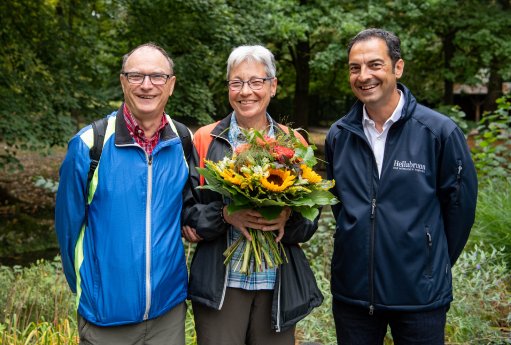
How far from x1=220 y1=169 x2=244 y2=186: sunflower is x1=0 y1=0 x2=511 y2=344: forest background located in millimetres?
1235

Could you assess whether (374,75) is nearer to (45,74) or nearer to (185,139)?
(185,139)

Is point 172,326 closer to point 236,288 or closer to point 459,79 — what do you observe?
point 236,288

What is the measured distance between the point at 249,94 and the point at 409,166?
97 centimetres

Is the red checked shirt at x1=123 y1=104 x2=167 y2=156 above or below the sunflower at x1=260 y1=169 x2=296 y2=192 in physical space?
above

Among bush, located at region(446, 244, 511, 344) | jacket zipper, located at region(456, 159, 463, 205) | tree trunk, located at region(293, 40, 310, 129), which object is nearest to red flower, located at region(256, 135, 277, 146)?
jacket zipper, located at region(456, 159, 463, 205)

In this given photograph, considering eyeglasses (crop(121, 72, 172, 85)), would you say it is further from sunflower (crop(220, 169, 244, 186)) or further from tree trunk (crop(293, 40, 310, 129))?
tree trunk (crop(293, 40, 310, 129))

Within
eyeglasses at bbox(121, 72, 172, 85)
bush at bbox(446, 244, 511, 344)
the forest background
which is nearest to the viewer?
eyeglasses at bbox(121, 72, 172, 85)

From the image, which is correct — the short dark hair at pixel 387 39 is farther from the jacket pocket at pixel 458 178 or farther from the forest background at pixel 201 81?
the forest background at pixel 201 81

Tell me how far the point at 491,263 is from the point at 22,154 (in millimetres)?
19518

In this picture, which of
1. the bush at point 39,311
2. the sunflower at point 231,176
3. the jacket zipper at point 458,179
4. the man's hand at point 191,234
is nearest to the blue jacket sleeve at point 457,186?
the jacket zipper at point 458,179

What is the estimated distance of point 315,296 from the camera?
3262 mm

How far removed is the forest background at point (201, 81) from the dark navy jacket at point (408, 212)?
1046 millimetres

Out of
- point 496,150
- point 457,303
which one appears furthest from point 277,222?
point 496,150

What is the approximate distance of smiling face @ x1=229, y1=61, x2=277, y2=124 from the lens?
3205 mm
